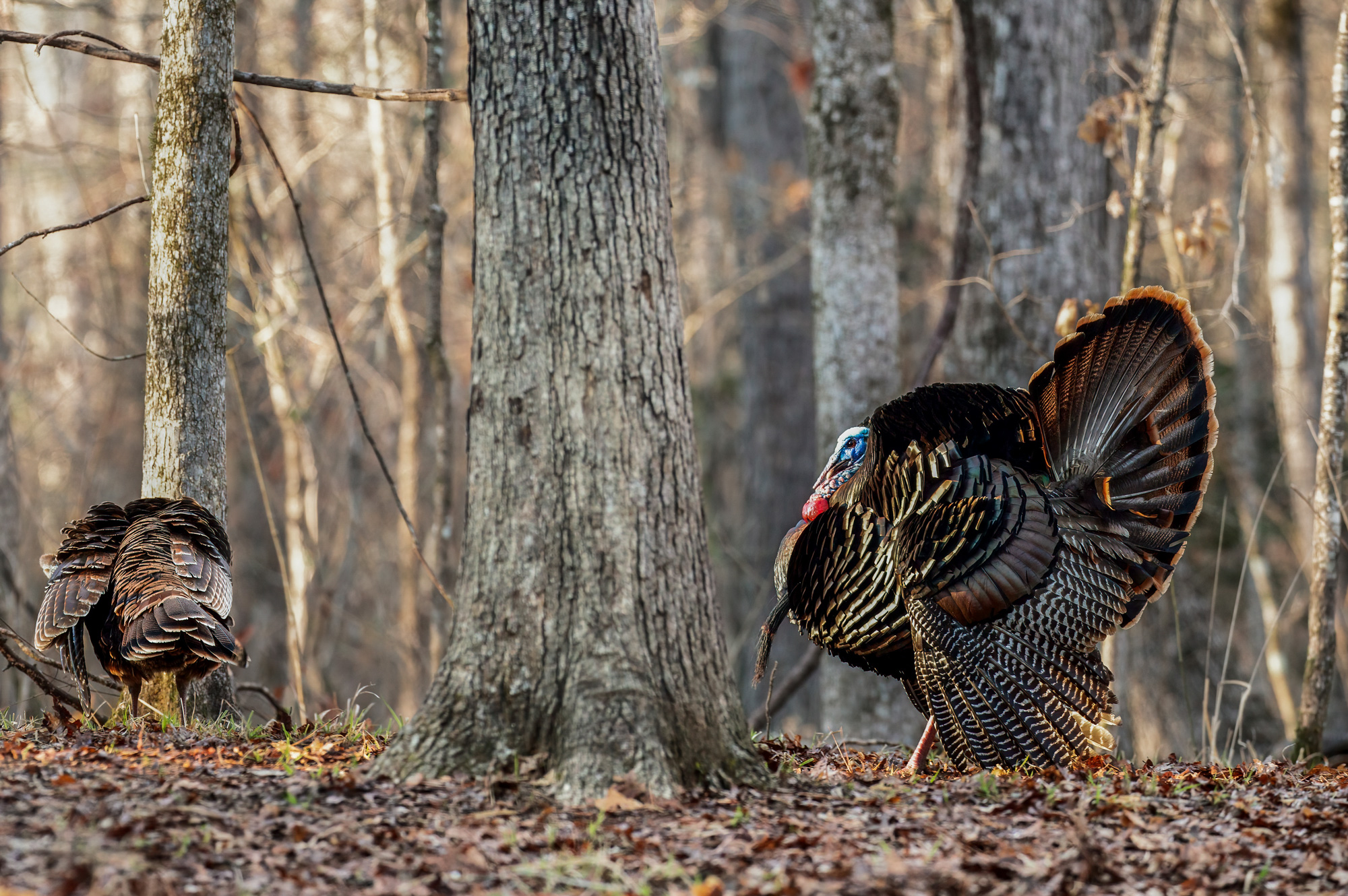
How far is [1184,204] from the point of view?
19.0 m

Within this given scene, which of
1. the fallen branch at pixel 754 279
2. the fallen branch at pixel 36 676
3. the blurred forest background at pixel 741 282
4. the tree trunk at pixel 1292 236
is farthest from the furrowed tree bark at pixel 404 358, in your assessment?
the tree trunk at pixel 1292 236

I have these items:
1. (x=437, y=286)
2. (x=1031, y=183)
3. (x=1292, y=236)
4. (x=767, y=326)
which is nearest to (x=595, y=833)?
(x=437, y=286)

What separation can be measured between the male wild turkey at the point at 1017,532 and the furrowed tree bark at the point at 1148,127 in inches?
53.9

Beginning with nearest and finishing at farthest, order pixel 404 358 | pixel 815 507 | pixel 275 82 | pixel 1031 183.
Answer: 1. pixel 275 82
2. pixel 815 507
3. pixel 1031 183
4. pixel 404 358

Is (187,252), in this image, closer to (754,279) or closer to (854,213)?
(854,213)

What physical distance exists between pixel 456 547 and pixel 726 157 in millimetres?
5991

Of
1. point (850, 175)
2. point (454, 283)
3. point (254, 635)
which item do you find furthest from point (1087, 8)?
point (254, 635)

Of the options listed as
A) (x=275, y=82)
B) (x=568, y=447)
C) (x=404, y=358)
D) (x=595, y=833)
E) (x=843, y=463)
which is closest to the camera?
(x=595, y=833)

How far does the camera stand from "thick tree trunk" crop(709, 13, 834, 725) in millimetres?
12156

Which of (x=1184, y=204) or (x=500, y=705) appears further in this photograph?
(x=1184, y=204)

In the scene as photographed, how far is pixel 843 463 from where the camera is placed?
16.4ft

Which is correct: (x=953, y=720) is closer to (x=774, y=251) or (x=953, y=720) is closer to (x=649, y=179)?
(x=649, y=179)

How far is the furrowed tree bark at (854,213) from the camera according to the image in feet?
22.6

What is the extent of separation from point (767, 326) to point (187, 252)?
8.75 meters
